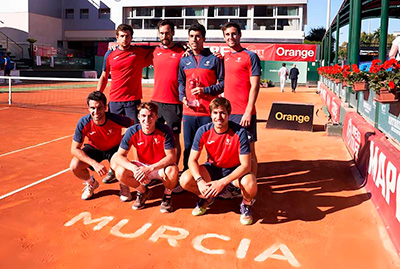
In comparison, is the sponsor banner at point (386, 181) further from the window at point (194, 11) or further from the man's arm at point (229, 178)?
the window at point (194, 11)

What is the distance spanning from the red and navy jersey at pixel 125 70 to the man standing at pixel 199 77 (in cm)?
102

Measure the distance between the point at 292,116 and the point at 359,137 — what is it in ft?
14.1

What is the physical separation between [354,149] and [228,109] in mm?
3758

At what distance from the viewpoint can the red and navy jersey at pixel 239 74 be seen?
5023mm

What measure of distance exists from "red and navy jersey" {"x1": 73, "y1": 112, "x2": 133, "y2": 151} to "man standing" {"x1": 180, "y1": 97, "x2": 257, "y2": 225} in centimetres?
139

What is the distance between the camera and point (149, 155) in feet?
16.2

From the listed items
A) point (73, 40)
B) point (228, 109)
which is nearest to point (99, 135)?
point (228, 109)

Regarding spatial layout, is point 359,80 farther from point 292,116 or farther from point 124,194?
point 124,194

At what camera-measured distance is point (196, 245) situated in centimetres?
400

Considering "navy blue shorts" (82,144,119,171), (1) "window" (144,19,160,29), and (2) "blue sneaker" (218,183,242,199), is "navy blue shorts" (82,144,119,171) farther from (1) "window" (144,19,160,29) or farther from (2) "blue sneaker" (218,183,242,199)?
(1) "window" (144,19,160,29)

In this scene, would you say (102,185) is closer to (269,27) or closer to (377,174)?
(377,174)

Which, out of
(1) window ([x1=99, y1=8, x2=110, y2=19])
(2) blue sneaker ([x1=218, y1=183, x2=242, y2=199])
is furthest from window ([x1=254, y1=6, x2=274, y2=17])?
(2) blue sneaker ([x1=218, y1=183, x2=242, y2=199])

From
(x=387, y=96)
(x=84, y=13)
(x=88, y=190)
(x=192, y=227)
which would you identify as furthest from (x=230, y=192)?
(x=84, y=13)

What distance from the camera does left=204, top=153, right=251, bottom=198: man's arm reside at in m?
4.36
